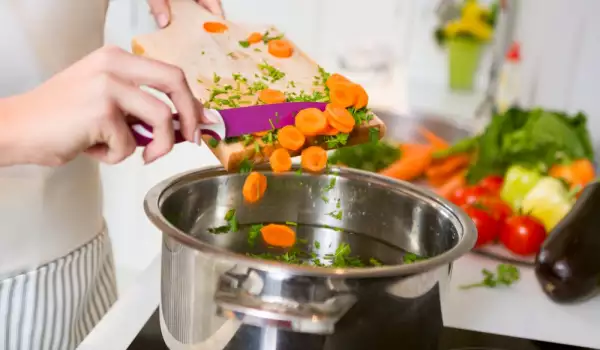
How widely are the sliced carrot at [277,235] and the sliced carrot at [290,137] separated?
0.43ft

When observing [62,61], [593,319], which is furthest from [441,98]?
[62,61]

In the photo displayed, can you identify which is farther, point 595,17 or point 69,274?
point 595,17

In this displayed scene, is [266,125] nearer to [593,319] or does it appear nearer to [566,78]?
[593,319]

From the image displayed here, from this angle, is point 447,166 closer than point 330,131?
No

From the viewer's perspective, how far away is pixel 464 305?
3.21ft

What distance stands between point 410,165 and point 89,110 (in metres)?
0.96

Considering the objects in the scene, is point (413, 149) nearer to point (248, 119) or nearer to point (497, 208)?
point (497, 208)

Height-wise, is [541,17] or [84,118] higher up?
[84,118]

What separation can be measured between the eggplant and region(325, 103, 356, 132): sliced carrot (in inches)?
16.0

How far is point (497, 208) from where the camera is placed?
48.3 inches

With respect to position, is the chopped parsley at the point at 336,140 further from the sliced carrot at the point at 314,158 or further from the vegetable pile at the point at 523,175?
the vegetable pile at the point at 523,175

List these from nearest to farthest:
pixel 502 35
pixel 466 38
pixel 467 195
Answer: pixel 467 195 → pixel 502 35 → pixel 466 38

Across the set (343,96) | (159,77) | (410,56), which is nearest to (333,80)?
(343,96)

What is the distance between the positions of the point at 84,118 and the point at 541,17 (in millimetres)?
1694
